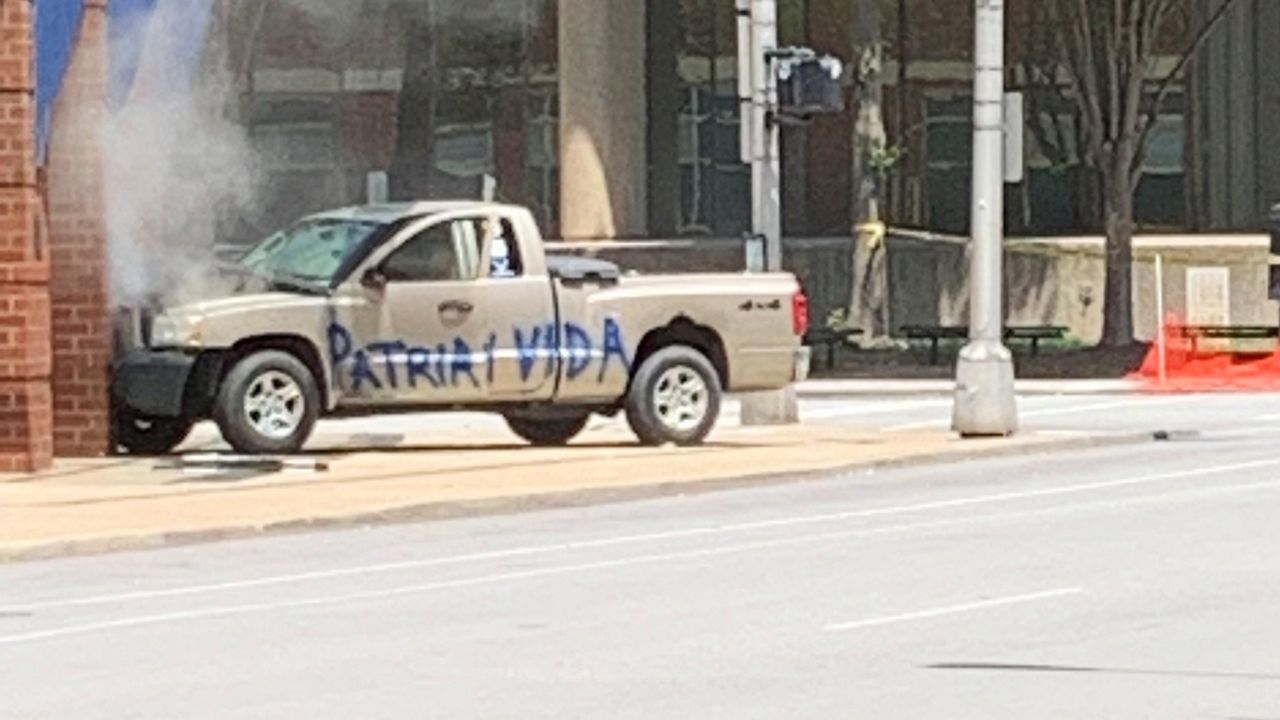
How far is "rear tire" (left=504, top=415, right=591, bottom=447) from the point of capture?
93.4 ft

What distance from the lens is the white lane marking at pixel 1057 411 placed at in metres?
31.7

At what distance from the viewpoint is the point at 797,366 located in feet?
93.1

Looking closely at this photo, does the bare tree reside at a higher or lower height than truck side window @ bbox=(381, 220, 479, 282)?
higher

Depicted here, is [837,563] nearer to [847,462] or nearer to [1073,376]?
[847,462]

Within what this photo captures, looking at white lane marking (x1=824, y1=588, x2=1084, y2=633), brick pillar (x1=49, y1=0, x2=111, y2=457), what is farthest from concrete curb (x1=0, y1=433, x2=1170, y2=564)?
white lane marking (x1=824, y1=588, x2=1084, y2=633)

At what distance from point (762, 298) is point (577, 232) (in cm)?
2006

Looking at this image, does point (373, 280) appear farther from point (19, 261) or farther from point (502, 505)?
point (502, 505)

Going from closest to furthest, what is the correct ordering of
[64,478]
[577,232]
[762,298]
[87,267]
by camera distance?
[64,478], [87,267], [762,298], [577,232]

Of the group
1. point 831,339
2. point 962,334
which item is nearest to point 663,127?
point 962,334

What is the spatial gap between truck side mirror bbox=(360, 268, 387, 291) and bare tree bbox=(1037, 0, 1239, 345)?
59.4 ft

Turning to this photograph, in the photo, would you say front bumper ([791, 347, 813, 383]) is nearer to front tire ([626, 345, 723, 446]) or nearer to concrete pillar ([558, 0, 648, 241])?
front tire ([626, 345, 723, 446])

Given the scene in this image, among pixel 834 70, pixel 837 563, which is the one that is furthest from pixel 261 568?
pixel 834 70

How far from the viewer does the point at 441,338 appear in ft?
87.8

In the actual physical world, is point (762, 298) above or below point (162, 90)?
below
